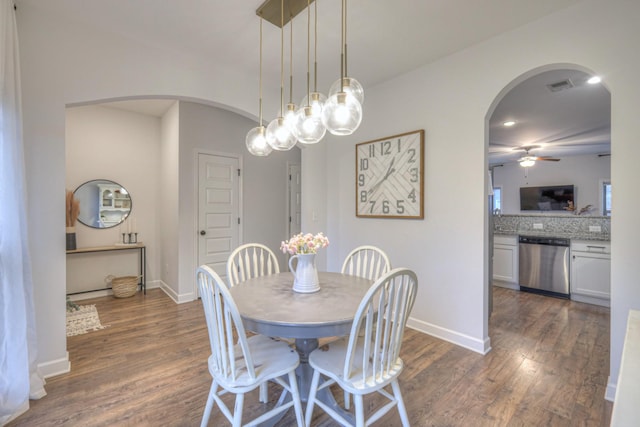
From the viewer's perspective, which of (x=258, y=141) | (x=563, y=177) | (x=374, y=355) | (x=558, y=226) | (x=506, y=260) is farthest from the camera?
(x=563, y=177)

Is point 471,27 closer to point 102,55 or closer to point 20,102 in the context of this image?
point 102,55

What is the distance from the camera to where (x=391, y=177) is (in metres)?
3.22

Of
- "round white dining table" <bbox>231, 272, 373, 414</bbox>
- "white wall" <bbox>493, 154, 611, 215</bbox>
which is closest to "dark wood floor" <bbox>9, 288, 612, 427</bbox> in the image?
"round white dining table" <bbox>231, 272, 373, 414</bbox>

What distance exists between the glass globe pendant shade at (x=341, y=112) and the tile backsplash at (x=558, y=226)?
12.9 ft

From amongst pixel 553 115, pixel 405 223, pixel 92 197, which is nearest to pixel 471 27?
pixel 405 223

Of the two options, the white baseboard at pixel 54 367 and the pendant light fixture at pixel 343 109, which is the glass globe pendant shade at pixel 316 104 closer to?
the pendant light fixture at pixel 343 109

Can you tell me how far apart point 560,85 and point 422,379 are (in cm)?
320

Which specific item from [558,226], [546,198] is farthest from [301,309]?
[546,198]

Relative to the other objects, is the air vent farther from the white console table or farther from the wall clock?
the white console table

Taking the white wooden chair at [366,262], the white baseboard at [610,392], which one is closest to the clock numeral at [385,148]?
the white wooden chair at [366,262]

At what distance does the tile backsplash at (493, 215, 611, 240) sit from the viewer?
14.1 ft

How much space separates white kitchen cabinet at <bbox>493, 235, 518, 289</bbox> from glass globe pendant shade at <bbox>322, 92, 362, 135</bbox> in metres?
4.13

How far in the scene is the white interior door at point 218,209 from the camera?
4.22 m

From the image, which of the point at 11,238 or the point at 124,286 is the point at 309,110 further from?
the point at 124,286
